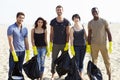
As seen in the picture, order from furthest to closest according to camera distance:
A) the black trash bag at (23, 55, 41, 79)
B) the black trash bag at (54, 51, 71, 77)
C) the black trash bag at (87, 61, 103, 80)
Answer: the black trash bag at (54, 51, 71, 77)
the black trash bag at (23, 55, 41, 79)
the black trash bag at (87, 61, 103, 80)

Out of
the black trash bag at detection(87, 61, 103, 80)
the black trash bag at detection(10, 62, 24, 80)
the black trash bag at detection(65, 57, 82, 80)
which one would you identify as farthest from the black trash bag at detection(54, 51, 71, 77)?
the black trash bag at detection(10, 62, 24, 80)

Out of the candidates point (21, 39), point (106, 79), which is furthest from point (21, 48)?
point (106, 79)

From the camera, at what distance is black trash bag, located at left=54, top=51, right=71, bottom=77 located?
7.50 meters

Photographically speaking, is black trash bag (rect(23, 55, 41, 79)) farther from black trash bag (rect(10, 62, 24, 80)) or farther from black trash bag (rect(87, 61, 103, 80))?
black trash bag (rect(87, 61, 103, 80))

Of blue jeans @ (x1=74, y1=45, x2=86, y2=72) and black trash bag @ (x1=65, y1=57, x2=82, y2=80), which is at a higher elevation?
blue jeans @ (x1=74, y1=45, x2=86, y2=72)

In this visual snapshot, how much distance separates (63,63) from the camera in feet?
24.8

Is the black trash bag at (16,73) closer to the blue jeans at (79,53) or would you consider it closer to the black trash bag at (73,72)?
the black trash bag at (73,72)

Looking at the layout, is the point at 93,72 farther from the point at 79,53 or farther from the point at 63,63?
the point at 63,63

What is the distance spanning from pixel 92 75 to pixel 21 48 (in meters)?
1.84

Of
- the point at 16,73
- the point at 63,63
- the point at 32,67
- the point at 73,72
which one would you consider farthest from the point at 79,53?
the point at 16,73

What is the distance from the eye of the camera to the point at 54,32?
766cm

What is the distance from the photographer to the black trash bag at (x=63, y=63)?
750cm

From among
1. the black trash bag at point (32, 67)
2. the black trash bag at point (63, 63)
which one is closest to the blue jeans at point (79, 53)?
the black trash bag at point (63, 63)

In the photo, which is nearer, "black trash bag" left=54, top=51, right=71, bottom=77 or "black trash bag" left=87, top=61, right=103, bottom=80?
"black trash bag" left=87, top=61, right=103, bottom=80
